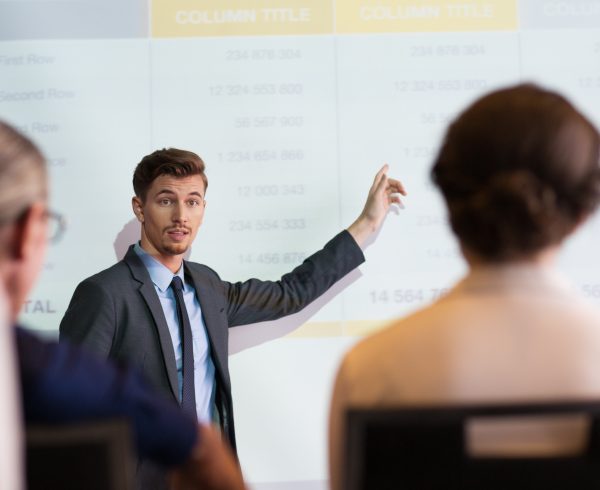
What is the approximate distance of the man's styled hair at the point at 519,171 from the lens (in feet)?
3.41

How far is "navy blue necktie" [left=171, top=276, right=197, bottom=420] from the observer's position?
253cm

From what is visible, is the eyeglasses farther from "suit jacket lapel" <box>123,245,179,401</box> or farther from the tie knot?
the tie knot

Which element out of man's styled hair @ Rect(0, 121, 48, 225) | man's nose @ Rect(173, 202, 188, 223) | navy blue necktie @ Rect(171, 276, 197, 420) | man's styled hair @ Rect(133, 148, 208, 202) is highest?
man's styled hair @ Rect(133, 148, 208, 202)

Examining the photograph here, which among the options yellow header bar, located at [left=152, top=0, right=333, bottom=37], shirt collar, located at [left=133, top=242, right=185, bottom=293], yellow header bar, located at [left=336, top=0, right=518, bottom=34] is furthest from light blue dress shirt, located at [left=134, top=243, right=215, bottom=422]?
yellow header bar, located at [left=336, top=0, right=518, bottom=34]

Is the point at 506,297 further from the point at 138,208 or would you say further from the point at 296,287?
the point at 138,208

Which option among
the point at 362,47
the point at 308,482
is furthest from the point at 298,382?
the point at 362,47

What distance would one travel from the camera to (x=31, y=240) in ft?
3.18

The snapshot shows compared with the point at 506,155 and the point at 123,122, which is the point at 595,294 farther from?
the point at 506,155

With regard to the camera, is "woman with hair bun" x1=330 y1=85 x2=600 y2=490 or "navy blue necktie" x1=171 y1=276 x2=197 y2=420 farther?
"navy blue necktie" x1=171 y1=276 x2=197 y2=420

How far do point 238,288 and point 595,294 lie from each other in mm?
1429

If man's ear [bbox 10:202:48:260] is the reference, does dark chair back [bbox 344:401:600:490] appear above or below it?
below

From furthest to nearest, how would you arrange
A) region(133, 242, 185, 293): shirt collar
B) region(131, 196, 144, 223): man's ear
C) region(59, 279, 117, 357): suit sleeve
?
region(131, 196, 144, 223): man's ear
region(133, 242, 185, 293): shirt collar
region(59, 279, 117, 357): suit sleeve

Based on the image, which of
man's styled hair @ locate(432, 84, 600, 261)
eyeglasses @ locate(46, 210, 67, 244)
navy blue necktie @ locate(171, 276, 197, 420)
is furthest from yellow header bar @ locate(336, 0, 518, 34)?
eyeglasses @ locate(46, 210, 67, 244)

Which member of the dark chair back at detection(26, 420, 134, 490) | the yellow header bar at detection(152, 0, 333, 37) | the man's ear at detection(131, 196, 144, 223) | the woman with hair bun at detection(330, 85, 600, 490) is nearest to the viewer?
the dark chair back at detection(26, 420, 134, 490)
